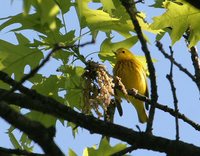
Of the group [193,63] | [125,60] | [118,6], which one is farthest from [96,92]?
[125,60]

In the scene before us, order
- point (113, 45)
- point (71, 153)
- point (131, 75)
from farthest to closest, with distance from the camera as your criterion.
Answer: point (131, 75) → point (113, 45) → point (71, 153)

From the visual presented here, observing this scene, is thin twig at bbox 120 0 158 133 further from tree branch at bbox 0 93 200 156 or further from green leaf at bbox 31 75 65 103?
green leaf at bbox 31 75 65 103

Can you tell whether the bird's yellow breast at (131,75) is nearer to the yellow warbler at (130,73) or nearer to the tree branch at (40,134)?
the yellow warbler at (130,73)

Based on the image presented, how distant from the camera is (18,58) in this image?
4.23 metres

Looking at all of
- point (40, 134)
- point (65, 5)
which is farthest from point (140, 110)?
point (40, 134)

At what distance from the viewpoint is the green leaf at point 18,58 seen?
4.19 m

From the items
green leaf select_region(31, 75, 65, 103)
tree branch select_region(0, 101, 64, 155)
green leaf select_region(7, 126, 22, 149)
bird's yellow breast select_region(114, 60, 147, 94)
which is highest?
tree branch select_region(0, 101, 64, 155)

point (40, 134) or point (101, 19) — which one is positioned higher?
point (40, 134)

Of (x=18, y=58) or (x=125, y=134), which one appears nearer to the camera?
(x=125, y=134)

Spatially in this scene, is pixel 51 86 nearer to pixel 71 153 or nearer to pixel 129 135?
pixel 71 153

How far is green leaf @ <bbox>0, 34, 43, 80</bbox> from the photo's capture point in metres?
4.19

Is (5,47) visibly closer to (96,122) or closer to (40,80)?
(40,80)

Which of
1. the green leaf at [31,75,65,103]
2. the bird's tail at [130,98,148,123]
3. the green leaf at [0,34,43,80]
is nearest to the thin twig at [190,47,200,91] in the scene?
the green leaf at [31,75,65,103]

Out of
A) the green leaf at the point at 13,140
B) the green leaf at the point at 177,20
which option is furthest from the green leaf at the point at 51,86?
the green leaf at the point at 177,20
